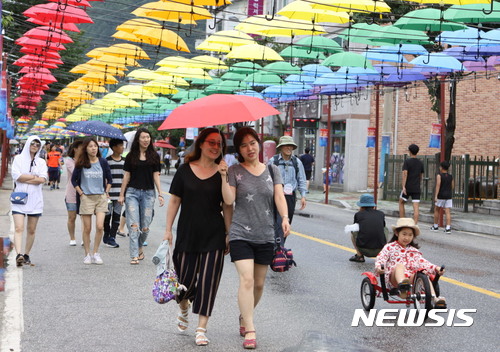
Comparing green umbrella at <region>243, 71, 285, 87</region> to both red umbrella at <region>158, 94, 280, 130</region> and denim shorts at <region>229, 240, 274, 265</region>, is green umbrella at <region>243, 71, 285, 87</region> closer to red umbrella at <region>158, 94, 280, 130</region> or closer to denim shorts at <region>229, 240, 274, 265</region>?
red umbrella at <region>158, 94, 280, 130</region>

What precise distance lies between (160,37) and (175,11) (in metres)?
3.51

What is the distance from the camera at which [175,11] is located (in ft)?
52.6

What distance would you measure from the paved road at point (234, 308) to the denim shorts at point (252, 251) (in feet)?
2.34

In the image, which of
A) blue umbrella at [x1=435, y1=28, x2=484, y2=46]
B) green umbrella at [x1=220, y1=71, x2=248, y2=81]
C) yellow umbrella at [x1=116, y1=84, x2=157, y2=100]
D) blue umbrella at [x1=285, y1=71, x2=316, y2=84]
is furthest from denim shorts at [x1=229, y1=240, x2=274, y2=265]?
yellow umbrella at [x1=116, y1=84, x2=157, y2=100]

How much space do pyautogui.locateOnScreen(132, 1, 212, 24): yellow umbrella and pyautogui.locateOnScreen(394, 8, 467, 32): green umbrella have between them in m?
4.14

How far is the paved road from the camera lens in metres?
6.60

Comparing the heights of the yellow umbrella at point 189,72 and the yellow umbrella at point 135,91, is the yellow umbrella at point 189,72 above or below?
above

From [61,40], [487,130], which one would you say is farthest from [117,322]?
[487,130]

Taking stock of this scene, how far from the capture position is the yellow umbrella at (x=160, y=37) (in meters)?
19.5

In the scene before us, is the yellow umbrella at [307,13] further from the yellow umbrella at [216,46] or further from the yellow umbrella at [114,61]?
the yellow umbrella at [114,61]

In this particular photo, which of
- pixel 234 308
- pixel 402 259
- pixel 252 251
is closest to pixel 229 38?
pixel 234 308

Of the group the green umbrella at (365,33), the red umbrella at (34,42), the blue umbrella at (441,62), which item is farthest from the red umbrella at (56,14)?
the blue umbrella at (441,62)

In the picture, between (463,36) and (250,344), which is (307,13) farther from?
(250,344)

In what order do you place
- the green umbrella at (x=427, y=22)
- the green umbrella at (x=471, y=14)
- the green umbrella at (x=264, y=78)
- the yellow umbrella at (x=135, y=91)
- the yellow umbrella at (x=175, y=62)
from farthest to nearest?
the yellow umbrella at (x=135, y=91)
the green umbrella at (x=264, y=78)
the yellow umbrella at (x=175, y=62)
the green umbrella at (x=427, y=22)
the green umbrella at (x=471, y=14)
